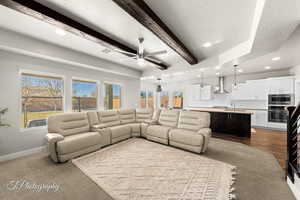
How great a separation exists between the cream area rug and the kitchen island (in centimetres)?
238

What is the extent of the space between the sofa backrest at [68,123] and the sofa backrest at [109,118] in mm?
431

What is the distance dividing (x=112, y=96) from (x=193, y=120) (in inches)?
141

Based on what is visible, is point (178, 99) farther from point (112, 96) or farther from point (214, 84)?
point (112, 96)

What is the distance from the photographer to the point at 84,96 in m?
4.36

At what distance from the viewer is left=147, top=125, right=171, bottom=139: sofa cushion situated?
3.39 meters

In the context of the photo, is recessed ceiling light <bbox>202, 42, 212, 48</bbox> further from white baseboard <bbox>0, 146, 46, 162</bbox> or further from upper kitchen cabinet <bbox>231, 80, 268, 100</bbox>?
white baseboard <bbox>0, 146, 46, 162</bbox>

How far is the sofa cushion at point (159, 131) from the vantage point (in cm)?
339

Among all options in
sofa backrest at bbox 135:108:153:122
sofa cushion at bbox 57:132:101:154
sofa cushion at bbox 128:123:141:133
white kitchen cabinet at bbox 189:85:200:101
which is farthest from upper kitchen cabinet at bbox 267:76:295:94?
sofa cushion at bbox 57:132:101:154

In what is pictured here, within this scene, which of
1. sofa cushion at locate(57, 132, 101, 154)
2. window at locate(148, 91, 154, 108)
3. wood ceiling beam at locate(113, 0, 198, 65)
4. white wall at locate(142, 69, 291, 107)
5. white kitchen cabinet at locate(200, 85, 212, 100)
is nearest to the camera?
wood ceiling beam at locate(113, 0, 198, 65)

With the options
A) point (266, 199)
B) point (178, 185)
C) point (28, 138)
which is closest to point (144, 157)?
point (178, 185)

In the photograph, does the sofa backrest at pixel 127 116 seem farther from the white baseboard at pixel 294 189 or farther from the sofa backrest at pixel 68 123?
the white baseboard at pixel 294 189

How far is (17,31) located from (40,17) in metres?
1.21

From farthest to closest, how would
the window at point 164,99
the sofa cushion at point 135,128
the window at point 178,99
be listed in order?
the window at point 164,99 < the window at point 178,99 < the sofa cushion at point 135,128

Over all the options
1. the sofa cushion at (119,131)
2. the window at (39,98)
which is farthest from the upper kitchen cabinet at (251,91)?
the window at (39,98)
